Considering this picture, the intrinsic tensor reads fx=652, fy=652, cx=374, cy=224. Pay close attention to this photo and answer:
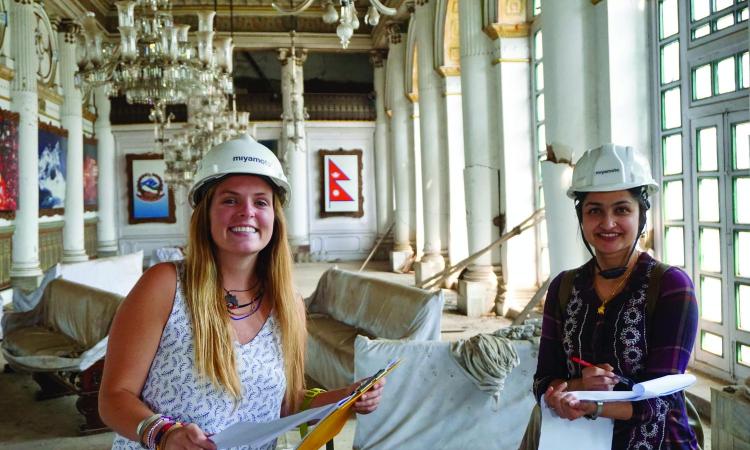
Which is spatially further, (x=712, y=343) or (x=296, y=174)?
(x=296, y=174)

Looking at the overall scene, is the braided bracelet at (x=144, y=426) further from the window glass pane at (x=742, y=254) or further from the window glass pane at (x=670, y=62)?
the window glass pane at (x=670, y=62)

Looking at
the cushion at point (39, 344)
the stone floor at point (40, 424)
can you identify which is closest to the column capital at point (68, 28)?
the stone floor at point (40, 424)

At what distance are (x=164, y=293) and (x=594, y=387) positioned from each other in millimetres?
1018

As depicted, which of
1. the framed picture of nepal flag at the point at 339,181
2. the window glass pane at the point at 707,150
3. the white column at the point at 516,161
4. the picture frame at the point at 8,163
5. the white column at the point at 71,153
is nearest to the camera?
the window glass pane at the point at 707,150

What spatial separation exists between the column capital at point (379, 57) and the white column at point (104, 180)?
6.44 m

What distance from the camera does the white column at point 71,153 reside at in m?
12.4

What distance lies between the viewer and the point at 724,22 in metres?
4.16

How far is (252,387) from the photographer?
156 cm

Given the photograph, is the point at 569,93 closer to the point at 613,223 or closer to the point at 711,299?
the point at 711,299

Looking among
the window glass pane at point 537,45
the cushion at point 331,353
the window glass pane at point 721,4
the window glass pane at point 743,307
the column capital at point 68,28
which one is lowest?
the cushion at point 331,353

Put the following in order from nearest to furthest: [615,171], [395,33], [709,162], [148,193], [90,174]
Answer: [615,171]
[709,162]
[395,33]
[90,174]
[148,193]

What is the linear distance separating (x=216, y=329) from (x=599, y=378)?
2.95 ft

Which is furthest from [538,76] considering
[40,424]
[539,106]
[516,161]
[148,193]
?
[148,193]

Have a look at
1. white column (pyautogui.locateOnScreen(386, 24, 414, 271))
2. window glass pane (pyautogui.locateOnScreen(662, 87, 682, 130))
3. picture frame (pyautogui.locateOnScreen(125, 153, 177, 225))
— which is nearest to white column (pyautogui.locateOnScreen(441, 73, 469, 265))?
white column (pyautogui.locateOnScreen(386, 24, 414, 271))
